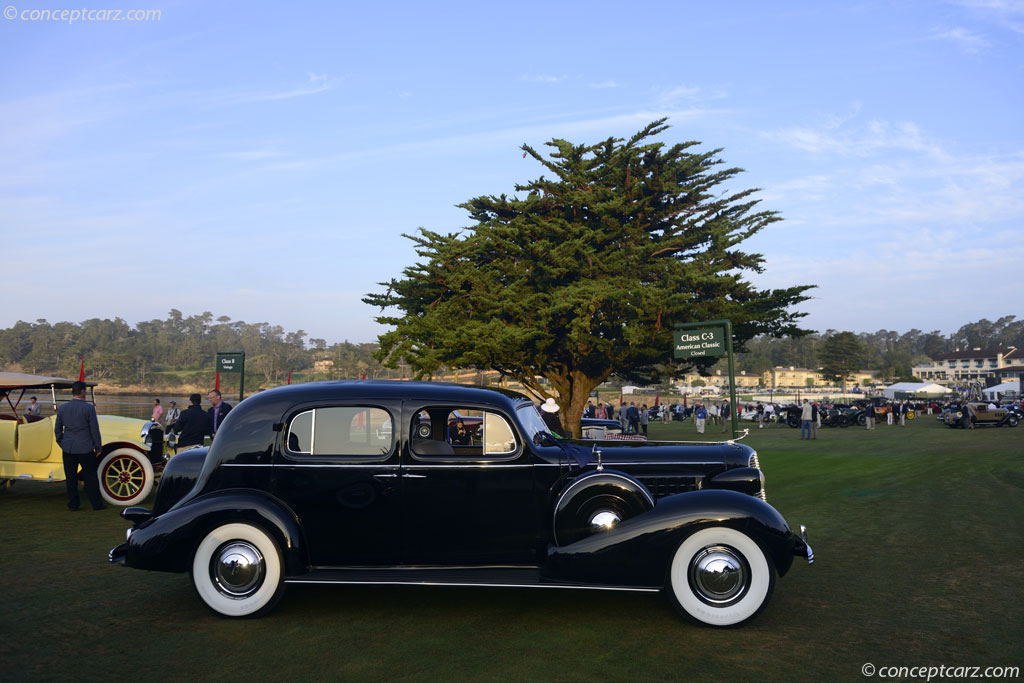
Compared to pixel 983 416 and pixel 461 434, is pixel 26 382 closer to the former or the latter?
pixel 461 434

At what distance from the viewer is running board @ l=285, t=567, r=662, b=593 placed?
5.27 m

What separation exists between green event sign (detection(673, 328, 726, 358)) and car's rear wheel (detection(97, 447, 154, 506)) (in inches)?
514

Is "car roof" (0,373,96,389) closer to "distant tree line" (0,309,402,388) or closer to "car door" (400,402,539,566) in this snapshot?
"car door" (400,402,539,566)

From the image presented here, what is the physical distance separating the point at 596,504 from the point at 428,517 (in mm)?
1333

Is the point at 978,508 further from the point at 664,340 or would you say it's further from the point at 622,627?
the point at 664,340

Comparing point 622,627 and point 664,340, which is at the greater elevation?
point 664,340

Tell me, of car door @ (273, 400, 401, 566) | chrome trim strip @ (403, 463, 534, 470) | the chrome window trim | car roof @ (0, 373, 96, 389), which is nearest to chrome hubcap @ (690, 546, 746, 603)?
chrome trim strip @ (403, 463, 534, 470)

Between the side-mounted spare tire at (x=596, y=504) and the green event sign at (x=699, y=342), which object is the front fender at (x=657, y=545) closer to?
the side-mounted spare tire at (x=596, y=504)

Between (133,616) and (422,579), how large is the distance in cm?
223

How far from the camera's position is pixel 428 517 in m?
5.59

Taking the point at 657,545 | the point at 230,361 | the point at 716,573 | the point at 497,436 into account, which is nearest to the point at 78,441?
the point at 497,436

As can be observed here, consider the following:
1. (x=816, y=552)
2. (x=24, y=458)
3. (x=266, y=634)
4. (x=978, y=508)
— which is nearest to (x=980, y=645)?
(x=816, y=552)

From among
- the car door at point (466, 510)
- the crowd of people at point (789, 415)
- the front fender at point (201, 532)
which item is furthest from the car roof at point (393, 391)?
the crowd of people at point (789, 415)

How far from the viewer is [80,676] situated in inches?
164
